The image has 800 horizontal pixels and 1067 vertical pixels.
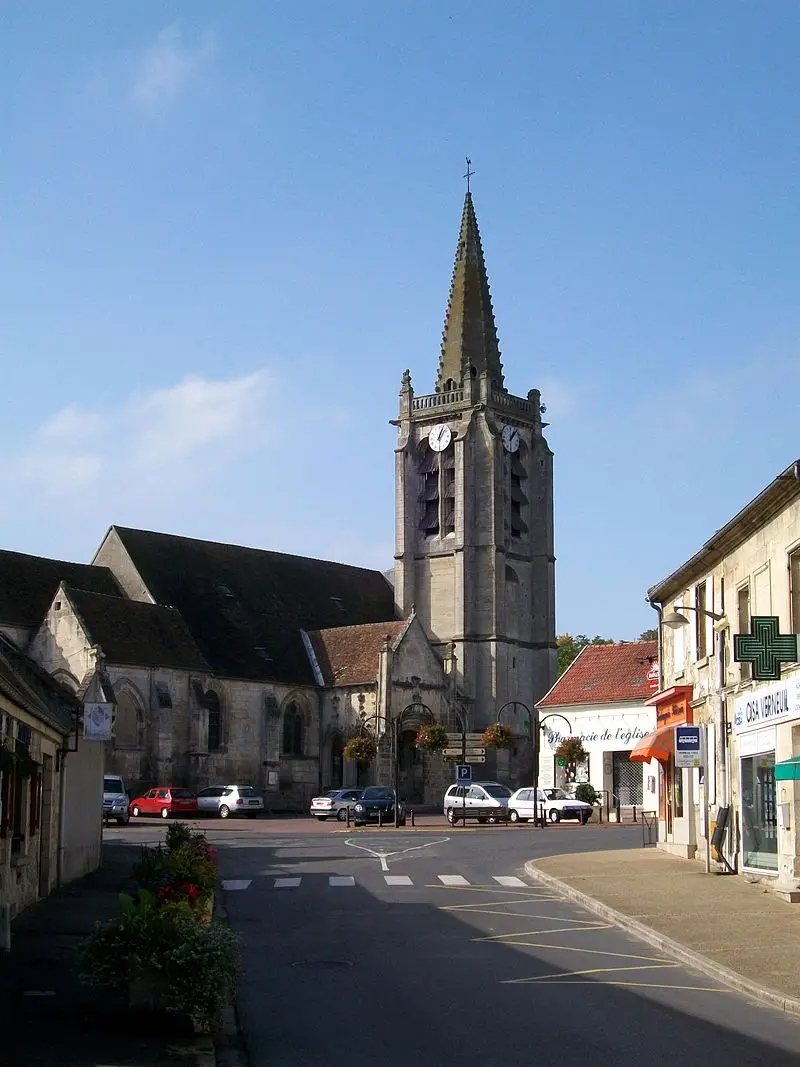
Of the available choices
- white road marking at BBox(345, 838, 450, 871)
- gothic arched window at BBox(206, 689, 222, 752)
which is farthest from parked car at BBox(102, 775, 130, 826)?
gothic arched window at BBox(206, 689, 222, 752)

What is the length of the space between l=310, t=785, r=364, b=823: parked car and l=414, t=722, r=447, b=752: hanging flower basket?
239 inches

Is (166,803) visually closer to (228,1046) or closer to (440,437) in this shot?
(440,437)

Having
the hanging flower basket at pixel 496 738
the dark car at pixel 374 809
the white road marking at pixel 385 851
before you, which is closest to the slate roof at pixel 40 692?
the white road marking at pixel 385 851

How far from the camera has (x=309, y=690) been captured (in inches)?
2638

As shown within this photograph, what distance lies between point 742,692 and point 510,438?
175ft

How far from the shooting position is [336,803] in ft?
176

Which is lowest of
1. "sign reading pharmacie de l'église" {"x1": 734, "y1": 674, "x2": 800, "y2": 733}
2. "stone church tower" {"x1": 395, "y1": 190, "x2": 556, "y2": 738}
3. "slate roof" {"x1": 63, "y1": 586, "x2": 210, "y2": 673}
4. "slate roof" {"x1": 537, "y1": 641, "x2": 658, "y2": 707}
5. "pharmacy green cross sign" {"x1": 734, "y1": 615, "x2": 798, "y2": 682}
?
"sign reading pharmacie de l'église" {"x1": 734, "y1": 674, "x2": 800, "y2": 733}

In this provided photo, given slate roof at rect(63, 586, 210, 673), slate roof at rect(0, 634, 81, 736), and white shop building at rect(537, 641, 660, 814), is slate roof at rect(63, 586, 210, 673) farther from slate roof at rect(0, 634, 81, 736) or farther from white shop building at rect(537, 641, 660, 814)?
slate roof at rect(0, 634, 81, 736)

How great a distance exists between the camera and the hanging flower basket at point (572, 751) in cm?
5406

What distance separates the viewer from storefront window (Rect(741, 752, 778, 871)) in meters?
22.4

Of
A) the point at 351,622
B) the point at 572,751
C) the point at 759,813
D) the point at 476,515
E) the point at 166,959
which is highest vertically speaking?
the point at 476,515

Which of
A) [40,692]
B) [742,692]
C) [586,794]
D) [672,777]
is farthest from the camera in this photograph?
[586,794]

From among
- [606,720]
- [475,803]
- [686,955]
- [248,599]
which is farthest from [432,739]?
[686,955]

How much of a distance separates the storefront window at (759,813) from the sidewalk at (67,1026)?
12.1 metres
